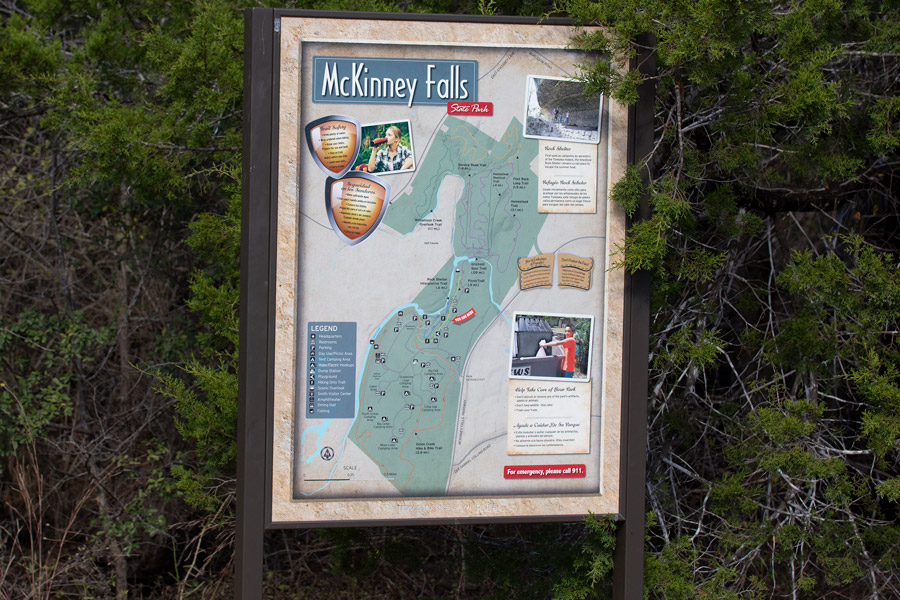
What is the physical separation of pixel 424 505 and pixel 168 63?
2.46 meters

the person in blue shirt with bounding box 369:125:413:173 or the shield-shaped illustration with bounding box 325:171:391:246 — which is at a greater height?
the person in blue shirt with bounding box 369:125:413:173

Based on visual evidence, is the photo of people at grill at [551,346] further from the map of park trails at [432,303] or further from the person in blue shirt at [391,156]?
the person in blue shirt at [391,156]

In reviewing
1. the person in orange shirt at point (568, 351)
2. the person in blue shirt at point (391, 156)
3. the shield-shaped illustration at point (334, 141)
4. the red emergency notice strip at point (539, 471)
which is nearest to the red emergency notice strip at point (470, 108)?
the person in blue shirt at point (391, 156)

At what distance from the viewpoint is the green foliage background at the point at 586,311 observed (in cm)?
316

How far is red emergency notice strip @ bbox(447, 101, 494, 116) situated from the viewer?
2613 millimetres

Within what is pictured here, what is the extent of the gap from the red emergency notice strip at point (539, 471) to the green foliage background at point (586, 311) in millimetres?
252

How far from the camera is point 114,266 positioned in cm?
494

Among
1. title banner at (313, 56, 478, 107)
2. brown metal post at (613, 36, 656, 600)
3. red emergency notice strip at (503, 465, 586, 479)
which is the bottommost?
red emergency notice strip at (503, 465, 586, 479)

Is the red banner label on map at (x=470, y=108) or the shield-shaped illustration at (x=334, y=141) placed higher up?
the red banner label on map at (x=470, y=108)

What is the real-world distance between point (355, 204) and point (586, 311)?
2.86 feet

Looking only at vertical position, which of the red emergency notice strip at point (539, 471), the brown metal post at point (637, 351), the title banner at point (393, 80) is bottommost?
the red emergency notice strip at point (539, 471)

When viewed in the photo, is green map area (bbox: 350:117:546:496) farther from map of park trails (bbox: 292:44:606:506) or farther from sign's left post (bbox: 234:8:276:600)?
sign's left post (bbox: 234:8:276:600)

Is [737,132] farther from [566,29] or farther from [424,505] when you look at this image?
[424,505]

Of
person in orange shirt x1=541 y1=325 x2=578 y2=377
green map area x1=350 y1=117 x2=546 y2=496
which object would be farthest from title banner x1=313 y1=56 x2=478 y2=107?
person in orange shirt x1=541 y1=325 x2=578 y2=377
